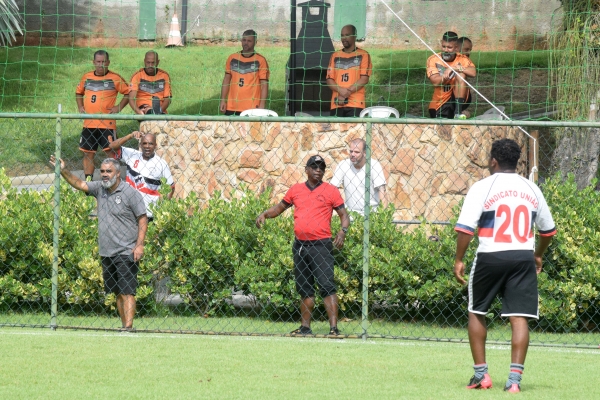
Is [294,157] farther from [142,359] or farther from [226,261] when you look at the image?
[142,359]

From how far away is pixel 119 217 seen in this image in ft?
30.6

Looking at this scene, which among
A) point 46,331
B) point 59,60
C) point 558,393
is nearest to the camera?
point 558,393

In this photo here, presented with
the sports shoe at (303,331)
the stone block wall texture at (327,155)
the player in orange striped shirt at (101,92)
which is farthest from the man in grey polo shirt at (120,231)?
the player in orange striped shirt at (101,92)

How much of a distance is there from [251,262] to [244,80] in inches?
187

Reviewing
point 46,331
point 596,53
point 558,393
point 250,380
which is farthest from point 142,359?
point 596,53

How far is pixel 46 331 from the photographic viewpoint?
916cm

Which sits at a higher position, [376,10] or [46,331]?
[376,10]

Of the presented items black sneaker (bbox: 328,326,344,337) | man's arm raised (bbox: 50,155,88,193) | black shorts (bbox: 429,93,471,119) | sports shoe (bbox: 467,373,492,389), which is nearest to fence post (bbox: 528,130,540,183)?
black shorts (bbox: 429,93,471,119)

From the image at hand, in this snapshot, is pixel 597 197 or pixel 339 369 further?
pixel 597 197

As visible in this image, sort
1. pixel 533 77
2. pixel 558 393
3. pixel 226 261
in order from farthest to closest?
1. pixel 533 77
2. pixel 226 261
3. pixel 558 393

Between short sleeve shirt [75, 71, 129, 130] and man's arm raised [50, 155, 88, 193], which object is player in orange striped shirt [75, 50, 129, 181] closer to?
short sleeve shirt [75, 71, 129, 130]

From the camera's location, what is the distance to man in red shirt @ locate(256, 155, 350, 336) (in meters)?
9.23

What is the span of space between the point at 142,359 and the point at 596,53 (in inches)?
297

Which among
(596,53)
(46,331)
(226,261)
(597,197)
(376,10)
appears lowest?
(46,331)
